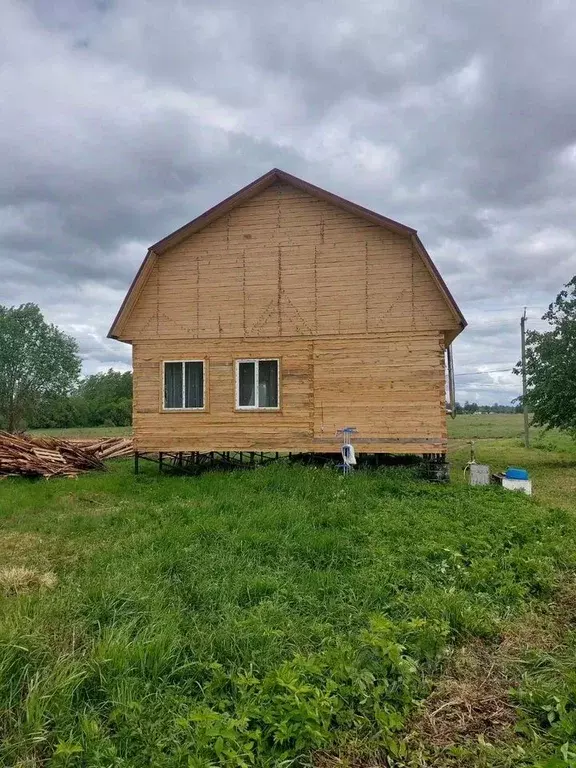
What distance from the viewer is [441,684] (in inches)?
146

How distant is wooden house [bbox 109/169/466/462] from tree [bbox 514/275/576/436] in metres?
6.04

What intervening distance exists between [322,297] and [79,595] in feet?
31.4

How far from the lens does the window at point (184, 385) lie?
13508 millimetres

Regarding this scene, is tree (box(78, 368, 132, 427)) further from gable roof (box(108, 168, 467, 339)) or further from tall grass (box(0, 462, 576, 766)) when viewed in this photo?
tall grass (box(0, 462, 576, 766))

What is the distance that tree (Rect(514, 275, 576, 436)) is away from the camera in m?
16.6

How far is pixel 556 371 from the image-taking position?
1661 cm

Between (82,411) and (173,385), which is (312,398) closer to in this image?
(173,385)

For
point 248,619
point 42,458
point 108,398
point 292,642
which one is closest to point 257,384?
point 42,458

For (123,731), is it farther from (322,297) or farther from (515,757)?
(322,297)

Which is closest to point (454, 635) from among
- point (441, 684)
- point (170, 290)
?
point (441, 684)

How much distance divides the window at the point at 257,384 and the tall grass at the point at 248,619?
4.65 metres

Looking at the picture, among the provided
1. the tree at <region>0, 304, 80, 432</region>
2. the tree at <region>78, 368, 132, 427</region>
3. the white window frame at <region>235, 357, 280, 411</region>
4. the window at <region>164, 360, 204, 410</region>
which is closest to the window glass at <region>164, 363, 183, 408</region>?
the window at <region>164, 360, 204, 410</region>

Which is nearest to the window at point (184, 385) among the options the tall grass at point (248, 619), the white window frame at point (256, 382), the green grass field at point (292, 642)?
the white window frame at point (256, 382)

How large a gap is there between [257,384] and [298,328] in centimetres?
173
